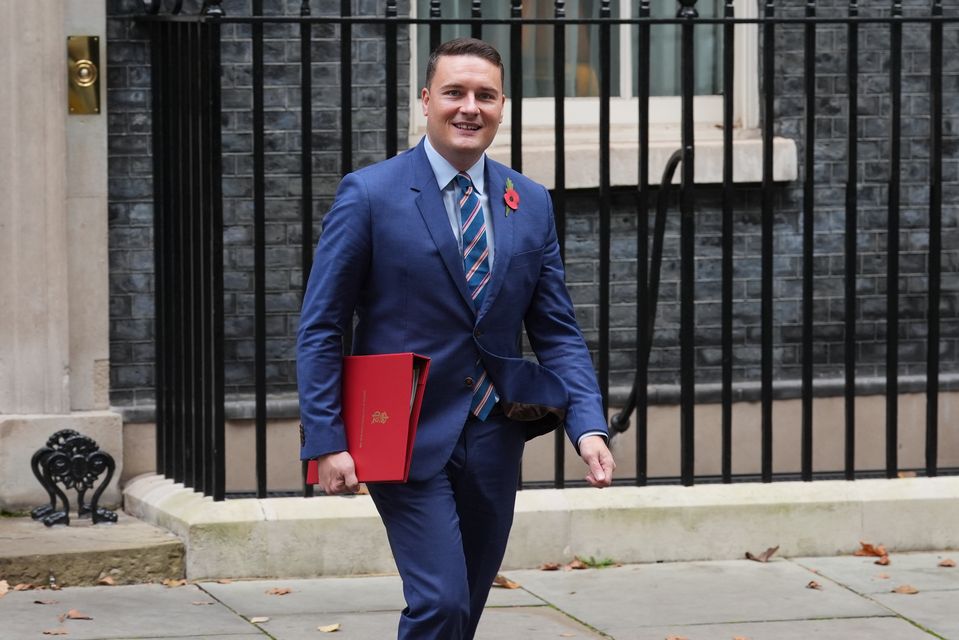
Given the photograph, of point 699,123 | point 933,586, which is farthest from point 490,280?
point 699,123

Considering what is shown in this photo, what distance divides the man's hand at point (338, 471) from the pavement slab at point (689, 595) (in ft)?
6.58

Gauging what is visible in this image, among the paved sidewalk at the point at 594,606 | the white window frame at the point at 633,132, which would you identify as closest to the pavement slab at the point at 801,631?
the paved sidewalk at the point at 594,606

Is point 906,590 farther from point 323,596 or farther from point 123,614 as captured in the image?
point 123,614

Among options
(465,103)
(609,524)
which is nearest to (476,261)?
(465,103)

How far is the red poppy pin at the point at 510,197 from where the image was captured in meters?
4.34

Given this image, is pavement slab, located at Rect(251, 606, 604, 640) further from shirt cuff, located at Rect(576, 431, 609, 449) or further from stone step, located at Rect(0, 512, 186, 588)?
shirt cuff, located at Rect(576, 431, 609, 449)

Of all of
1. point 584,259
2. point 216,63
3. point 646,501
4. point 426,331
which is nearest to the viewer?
point 426,331

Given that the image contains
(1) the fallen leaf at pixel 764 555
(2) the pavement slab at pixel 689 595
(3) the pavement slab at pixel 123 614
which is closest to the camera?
(3) the pavement slab at pixel 123 614

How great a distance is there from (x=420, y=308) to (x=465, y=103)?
51 cm

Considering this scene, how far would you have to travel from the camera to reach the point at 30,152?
23.1 feet

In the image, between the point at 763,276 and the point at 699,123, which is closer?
the point at 763,276

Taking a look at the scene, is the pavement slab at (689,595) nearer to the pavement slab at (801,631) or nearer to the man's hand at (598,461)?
the pavement slab at (801,631)

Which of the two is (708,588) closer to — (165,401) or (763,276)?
(763,276)

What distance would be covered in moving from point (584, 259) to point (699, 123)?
3.13ft
